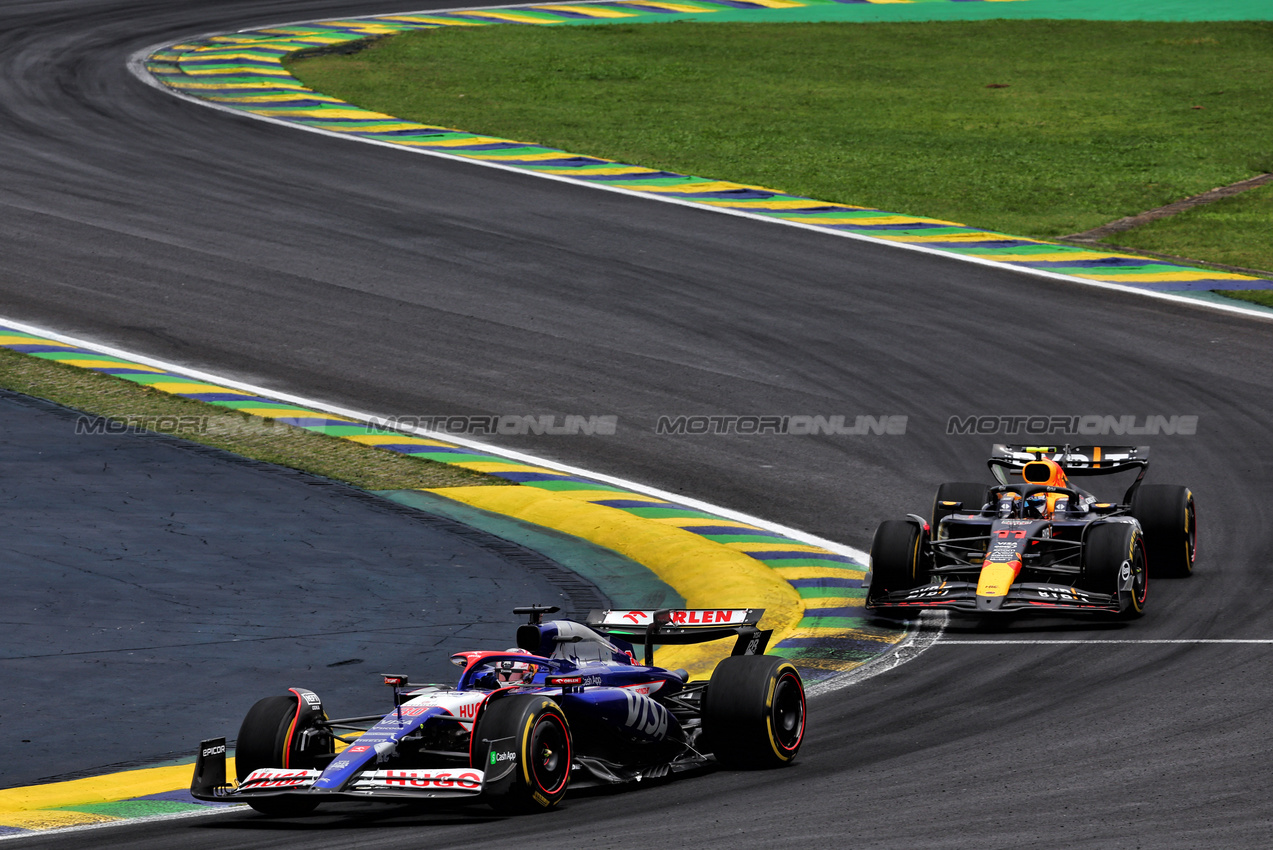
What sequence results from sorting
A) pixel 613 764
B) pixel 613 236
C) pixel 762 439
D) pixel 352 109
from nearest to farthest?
pixel 613 764 → pixel 762 439 → pixel 613 236 → pixel 352 109

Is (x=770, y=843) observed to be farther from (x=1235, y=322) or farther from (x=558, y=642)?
(x=1235, y=322)

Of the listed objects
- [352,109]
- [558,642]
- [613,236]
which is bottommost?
[558,642]

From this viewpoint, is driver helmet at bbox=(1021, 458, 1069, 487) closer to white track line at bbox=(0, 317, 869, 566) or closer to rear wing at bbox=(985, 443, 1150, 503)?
rear wing at bbox=(985, 443, 1150, 503)

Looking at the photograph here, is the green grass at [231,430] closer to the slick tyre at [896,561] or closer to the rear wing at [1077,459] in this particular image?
the slick tyre at [896,561]

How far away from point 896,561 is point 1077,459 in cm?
260

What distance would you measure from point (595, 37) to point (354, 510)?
85.3 ft

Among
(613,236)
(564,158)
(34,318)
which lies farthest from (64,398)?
(564,158)

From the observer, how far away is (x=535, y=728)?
338 inches

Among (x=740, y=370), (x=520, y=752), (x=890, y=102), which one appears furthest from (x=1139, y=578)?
(x=890, y=102)

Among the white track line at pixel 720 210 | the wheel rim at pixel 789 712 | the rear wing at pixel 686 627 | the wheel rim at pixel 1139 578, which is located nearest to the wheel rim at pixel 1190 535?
the wheel rim at pixel 1139 578

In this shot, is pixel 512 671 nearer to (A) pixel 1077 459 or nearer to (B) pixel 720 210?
(A) pixel 1077 459

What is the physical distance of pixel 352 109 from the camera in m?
32.2

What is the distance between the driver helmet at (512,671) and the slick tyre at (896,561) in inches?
188

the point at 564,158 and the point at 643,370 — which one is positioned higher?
the point at 564,158
